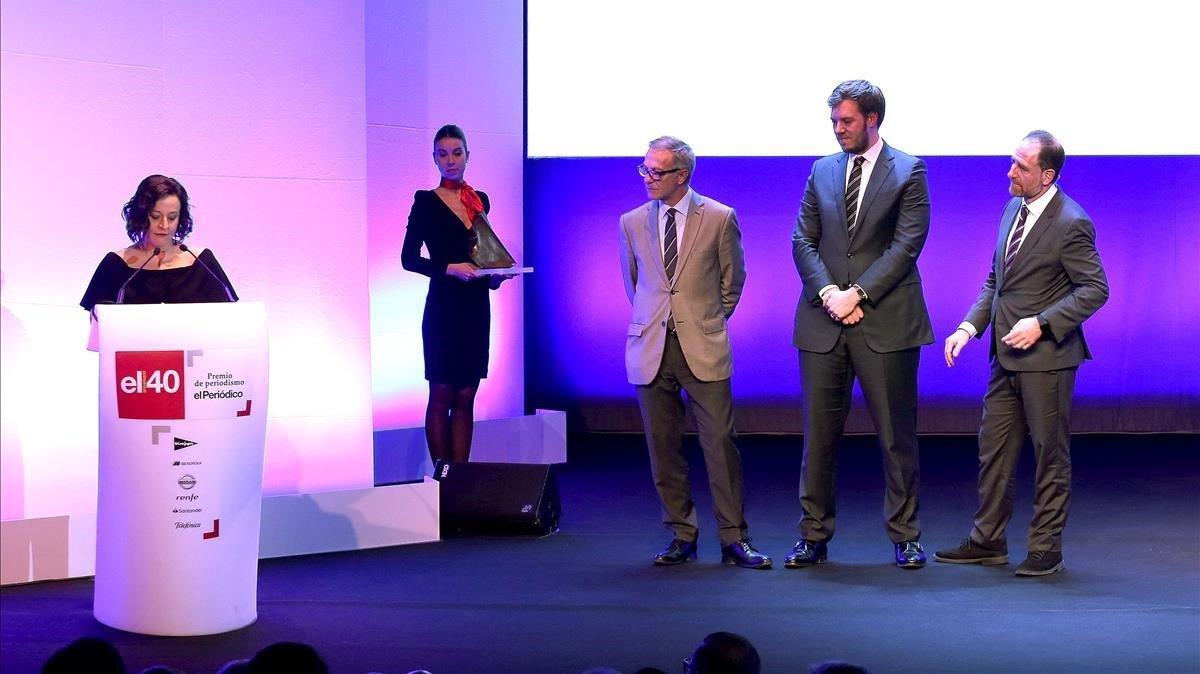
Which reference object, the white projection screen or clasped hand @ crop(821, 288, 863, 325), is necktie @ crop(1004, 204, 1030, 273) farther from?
the white projection screen

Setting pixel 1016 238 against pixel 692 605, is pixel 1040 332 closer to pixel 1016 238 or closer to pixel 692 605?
pixel 1016 238

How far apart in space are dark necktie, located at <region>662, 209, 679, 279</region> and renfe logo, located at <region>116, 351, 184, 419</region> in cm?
188

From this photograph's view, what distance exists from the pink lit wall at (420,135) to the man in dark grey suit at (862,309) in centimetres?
269

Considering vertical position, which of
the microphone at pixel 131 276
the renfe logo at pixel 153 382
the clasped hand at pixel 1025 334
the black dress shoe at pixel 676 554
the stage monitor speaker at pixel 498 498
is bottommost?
the black dress shoe at pixel 676 554

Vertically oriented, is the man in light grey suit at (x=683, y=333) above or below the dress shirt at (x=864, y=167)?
below

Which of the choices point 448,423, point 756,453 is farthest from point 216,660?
point 756,453

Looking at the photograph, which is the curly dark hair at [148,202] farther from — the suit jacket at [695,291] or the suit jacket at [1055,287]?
the suit jacket at [1055,287]

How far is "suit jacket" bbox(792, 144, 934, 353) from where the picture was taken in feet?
16.1

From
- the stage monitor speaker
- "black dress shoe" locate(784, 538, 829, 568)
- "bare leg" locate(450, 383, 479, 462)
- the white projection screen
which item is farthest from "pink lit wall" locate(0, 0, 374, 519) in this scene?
the white projection screen

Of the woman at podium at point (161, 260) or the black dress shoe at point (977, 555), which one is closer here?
the woman at podium at point (161, 260)

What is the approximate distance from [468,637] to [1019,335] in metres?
2.24

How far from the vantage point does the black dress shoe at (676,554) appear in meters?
5.11

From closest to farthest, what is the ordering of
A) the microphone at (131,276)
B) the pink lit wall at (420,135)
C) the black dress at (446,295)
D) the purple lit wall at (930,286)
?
the microphone at (131,276)
the black dress at (446,295)
the pink lit wall at (420,135)
the purple lit wall at (930,286)

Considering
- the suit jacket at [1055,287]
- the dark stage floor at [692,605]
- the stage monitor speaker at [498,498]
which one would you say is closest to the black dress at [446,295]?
the stage monitor speaker at [498,498]
